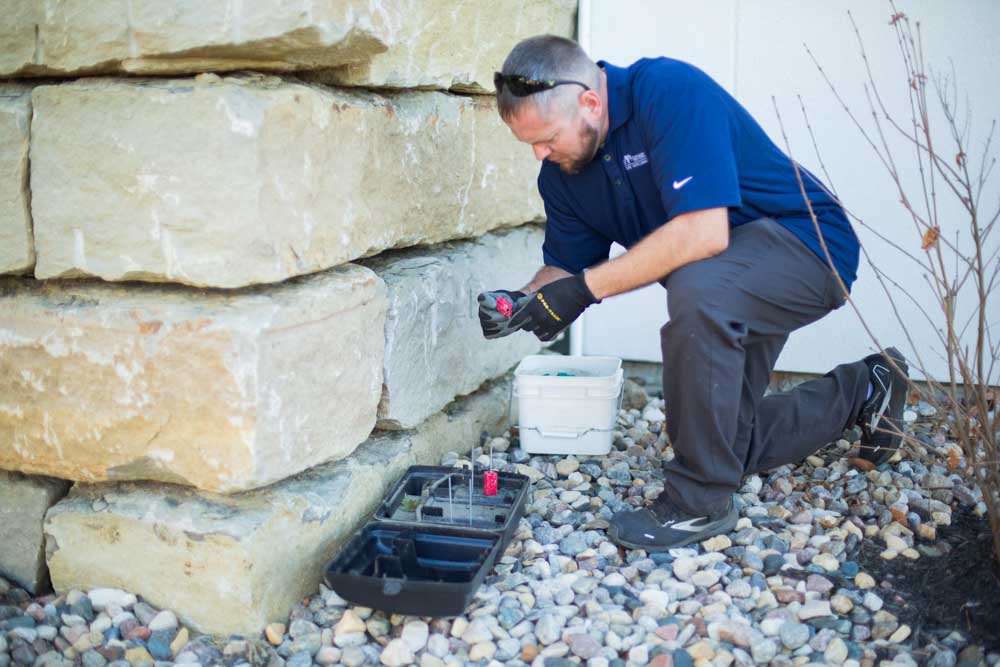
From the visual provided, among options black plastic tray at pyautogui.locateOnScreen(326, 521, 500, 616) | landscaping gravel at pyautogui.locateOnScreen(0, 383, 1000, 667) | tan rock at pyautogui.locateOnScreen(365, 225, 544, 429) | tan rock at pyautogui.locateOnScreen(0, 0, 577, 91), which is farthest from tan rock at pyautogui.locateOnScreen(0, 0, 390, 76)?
landscaping gravel at pyautogui.locateOnScreen(0, 383, 1000, 667)

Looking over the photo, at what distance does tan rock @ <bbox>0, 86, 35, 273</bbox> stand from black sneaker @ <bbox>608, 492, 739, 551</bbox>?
1.60 meters

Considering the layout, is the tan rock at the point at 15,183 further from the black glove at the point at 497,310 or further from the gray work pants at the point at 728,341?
the gray work pants at the point at 728,341

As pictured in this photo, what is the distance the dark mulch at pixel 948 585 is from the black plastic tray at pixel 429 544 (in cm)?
93

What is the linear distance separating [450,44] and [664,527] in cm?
151

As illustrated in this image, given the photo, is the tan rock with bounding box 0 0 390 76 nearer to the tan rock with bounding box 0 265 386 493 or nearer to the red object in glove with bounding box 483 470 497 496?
the tan rock with bounding box 0 265 386 493

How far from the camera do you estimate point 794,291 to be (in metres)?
2.72

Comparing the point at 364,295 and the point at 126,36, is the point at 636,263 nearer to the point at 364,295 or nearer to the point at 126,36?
the point at 364,295

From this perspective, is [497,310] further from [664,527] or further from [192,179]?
[192,179]

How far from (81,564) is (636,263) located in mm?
1549

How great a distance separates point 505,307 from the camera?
277 centimetres

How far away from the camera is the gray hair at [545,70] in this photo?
258 centimetres

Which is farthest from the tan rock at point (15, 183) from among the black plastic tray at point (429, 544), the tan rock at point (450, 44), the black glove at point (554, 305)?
the black glove at point (554, 305)

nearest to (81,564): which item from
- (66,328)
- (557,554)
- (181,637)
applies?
(181,637)

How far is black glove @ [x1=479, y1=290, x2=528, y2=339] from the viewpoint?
277cm
